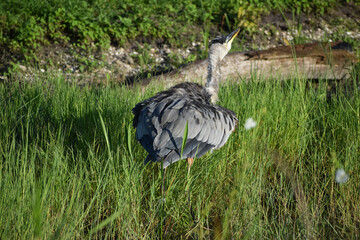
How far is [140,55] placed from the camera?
6.54 meters

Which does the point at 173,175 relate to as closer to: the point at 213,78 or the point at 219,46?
the point at 213,78

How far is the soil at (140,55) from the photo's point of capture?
602 cm

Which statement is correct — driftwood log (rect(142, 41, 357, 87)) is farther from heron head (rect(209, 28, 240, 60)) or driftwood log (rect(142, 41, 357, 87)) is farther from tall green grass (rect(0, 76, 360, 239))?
heron head (rect(209, 28, 240, 60))

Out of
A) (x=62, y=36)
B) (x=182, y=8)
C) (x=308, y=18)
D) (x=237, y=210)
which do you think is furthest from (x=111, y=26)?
(x=237, y=210)

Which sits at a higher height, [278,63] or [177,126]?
[177,126]

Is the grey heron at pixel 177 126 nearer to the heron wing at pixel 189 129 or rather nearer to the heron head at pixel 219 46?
the heron wing at pixel 189 129

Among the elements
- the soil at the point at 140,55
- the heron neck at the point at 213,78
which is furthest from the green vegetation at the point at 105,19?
the heron neck at the point at 213,78

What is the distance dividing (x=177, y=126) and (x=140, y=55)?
3.90 metres

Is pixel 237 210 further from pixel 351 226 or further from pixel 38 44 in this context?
pixel 38 44

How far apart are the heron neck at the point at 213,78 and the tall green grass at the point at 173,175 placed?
25 centimetres

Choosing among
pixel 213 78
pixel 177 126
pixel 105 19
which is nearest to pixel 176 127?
pixel 177 126

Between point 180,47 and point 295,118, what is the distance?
3.50 meters

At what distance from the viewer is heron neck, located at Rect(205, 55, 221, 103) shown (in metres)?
3.89

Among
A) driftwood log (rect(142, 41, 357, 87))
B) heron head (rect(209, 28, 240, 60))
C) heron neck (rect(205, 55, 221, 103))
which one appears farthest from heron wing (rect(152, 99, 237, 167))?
driftwood log (rect(142, 41, 357, 87))
